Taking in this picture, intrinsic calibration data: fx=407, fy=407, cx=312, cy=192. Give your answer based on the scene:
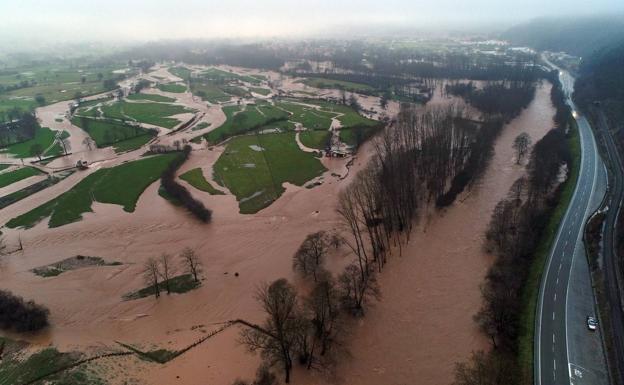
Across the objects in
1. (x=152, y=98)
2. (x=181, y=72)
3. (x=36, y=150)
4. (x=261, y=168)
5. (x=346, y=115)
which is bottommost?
(x=261, y=168)

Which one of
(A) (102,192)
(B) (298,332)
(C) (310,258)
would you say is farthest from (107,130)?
(B) (298,332)

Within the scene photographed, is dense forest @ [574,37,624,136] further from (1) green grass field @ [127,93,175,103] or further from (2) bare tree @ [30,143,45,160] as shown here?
(1) green grass field @ [127,93,175,103]

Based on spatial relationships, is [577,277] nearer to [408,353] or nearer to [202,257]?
[408,353]

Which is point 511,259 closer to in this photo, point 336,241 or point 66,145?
point 336,241

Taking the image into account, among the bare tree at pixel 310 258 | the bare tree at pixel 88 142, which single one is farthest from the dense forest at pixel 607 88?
the bare tree at pixel 88 142

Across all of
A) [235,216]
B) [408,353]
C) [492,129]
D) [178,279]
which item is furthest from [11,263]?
[492,129]

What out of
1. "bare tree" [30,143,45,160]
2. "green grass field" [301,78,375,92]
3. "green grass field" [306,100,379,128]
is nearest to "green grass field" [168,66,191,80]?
"green grass field" [301,78,375,92]

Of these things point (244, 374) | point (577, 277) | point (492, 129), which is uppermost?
point (492, 129)
